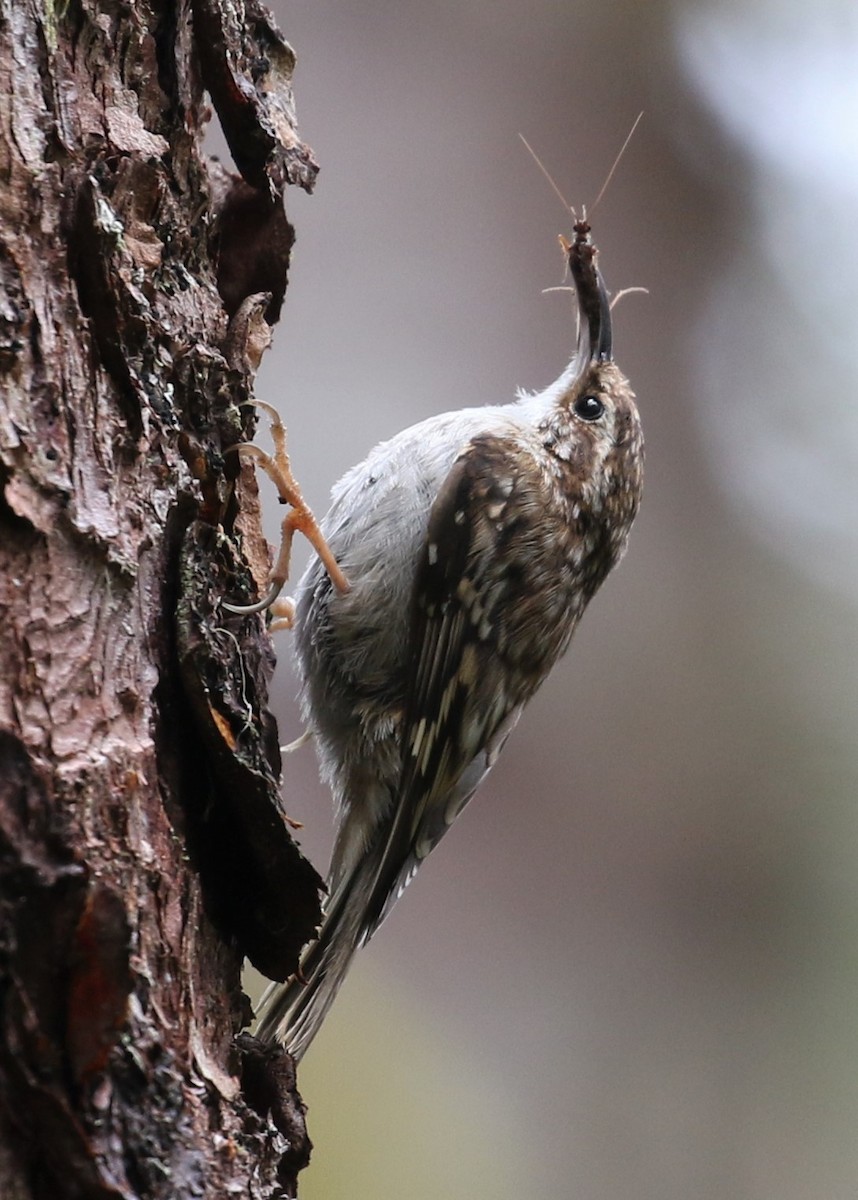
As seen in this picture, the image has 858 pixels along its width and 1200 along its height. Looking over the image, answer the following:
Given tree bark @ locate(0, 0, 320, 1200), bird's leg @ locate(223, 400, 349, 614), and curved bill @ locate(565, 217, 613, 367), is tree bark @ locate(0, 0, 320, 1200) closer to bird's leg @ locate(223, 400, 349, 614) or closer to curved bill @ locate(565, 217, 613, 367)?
bird's leg @ locate(223, 400, 349, 614)

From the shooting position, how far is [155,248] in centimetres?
138

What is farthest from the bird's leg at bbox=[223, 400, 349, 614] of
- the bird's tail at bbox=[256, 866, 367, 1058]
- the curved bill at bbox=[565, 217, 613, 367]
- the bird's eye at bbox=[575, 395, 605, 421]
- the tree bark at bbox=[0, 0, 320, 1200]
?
the curved bill at bbox=[565, 217, 613, 367]

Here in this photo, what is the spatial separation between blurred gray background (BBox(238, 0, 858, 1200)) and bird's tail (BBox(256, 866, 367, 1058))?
1.07m

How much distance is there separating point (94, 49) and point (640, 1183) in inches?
138

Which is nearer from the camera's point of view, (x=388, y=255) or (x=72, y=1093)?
(x=72, y=1093)

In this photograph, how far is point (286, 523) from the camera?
2020mm

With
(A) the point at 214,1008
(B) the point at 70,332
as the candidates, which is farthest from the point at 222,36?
(A) the point at 214,1008

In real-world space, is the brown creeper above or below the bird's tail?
above

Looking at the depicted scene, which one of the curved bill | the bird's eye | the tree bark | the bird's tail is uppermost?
the curved bill

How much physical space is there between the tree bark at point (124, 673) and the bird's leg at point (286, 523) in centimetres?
27

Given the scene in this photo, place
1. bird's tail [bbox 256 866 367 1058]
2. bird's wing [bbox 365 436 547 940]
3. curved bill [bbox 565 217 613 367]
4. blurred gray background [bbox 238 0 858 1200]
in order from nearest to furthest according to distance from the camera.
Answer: bird's tail [bbox 256 866 367 1058], bird's wing [bbox 365 436 547 940], curved bill [bbox 565 217 613 367], blurred gray background [bbox 238 0 858 1200]

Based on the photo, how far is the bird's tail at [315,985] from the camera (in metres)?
1.81

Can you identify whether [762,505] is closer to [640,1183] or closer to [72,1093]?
[640,1183]

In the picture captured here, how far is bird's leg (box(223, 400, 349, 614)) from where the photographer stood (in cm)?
182
